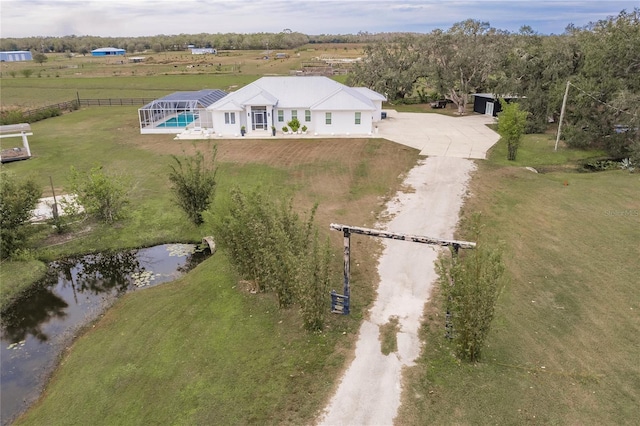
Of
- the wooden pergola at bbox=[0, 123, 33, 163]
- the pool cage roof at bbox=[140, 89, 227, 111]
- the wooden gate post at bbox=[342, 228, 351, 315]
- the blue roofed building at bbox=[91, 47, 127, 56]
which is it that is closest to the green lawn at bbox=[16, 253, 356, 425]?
the wooden gate post at bbox=[342, 228, 351, 315]

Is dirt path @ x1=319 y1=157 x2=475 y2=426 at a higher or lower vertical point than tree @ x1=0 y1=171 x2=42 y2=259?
lower

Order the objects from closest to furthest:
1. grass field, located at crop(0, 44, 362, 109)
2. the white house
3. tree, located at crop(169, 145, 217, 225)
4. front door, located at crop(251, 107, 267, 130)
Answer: tree, located at crop(169, 145, 217, 225) < the white house < front door, located at crop(251, 107, 267, 130) < grass field, located at crop(0, 44, 362, 109)

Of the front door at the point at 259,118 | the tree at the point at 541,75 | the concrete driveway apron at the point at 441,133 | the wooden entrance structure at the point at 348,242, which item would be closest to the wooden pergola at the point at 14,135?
the front door at the point at 259,118

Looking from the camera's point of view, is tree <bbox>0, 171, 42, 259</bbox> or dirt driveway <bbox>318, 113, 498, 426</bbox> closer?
dirt driveway <bbox>318, 113, 498, 426</bbox>

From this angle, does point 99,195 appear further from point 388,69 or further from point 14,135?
point 388,69

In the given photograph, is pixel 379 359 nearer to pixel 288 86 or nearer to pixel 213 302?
pixel 213 302

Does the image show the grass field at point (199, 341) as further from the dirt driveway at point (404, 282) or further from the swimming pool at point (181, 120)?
the swimming pool at point (181, 120)

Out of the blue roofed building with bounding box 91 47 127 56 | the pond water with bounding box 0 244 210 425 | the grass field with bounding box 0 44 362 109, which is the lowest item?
the pond water with bounding box 0 244 210 425

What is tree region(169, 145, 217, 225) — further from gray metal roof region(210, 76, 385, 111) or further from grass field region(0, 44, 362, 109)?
grass field region(0, 44, 362, 109)
